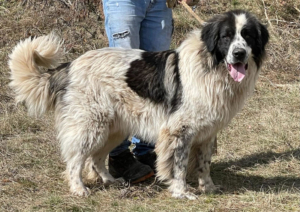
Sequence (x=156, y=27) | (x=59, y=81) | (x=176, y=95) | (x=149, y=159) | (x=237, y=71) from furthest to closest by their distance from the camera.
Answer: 1. (x=149, y=159)
2. (x=156, y=27)
3. (x=59, y=81)
4. (x=176, y=95)
5. (x=237, y=71)

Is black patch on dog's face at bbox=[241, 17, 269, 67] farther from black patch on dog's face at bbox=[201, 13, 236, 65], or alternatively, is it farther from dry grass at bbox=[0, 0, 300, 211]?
dry grass at bbox=[0, 0, 300, 211]

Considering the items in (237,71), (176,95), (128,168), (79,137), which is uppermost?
(237,71)

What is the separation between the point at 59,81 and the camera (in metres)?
3.84

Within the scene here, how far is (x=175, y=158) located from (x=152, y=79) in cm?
65

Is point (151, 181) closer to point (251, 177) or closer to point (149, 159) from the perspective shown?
point (149, 159)

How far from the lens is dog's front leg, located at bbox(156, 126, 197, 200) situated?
3.69 m

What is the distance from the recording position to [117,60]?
3.84m

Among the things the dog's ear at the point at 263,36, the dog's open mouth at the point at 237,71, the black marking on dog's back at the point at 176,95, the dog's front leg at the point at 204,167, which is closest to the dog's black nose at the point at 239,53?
the dog's open mouth at the point at 237,71

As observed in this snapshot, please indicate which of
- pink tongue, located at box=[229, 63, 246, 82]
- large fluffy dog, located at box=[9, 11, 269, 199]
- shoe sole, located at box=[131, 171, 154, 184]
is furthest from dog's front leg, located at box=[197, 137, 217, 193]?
pink tongue, located at box=[229, 63, 246, 82]

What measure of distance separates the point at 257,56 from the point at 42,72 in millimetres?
1744

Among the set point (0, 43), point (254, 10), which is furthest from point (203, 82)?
point (254, 10)

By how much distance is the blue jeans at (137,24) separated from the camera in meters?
3.95

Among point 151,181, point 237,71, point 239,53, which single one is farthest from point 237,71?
point 151,181

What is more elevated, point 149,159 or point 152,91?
point 152,91
